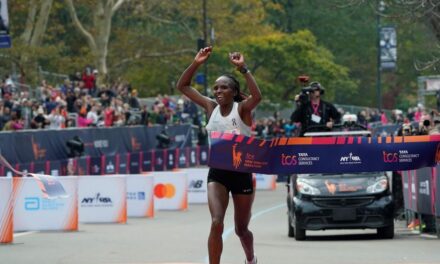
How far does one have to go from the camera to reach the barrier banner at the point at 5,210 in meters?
19.1

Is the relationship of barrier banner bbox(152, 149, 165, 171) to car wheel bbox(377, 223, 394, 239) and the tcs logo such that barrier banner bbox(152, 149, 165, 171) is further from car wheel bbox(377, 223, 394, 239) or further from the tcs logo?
the tcs logo

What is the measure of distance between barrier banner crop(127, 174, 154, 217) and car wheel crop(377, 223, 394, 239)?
854 cm

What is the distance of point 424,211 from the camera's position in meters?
20.8

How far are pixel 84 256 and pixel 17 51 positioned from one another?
3370 cm

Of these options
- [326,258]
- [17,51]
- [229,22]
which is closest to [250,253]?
[326,258]

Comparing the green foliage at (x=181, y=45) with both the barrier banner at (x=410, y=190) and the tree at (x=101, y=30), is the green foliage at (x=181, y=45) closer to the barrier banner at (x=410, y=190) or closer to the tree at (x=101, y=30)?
the tree at (x=101, y=30)

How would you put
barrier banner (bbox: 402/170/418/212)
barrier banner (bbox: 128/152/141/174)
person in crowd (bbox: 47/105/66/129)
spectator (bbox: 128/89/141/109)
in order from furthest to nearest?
spectator (bbox: 128/89/141/109)
barrier banner (bbox: 128/152/141/174)
person in crowd (bbox: 47/105/66/129)
barrier banner (bbox: 402/170/418/212)

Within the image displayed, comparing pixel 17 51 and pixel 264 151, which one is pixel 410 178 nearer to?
pixel 264 151

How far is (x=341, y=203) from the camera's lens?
19.7 meters

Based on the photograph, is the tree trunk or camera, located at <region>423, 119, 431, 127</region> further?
the tree trunk

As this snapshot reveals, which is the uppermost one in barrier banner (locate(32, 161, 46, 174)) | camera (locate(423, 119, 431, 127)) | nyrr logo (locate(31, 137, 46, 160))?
camera (locate(423, 119, 431, 127))

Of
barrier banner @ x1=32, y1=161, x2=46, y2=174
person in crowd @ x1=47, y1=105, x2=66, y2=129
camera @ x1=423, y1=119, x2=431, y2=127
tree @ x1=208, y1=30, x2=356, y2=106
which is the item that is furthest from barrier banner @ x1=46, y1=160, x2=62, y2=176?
tree @ x1=208, y1=30, x2=356, y2=106

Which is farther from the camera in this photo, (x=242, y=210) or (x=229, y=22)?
(x=229, y=22)

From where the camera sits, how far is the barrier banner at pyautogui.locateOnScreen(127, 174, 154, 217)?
27.8m
